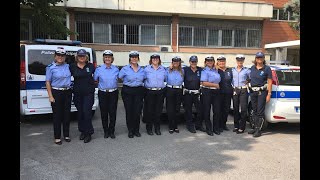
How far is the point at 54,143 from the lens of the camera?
19.9 ft

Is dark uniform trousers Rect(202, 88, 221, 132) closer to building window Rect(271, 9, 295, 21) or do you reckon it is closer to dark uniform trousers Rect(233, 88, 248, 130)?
dark uniform trousers Rect(233, 88, 248, 130)

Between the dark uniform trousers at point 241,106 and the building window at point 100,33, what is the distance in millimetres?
12569

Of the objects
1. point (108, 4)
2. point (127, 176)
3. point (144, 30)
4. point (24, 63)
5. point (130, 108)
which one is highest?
point (108, 4)

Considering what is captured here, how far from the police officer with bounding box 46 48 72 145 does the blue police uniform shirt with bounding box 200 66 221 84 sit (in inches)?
114

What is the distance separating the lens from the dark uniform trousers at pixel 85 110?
624cm

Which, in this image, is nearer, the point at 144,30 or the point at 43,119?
the point at 43,119

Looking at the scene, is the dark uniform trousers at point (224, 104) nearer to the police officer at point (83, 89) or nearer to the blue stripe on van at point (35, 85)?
the police officer at point (83, 89)

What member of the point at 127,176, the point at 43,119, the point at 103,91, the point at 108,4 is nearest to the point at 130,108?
the point at 103,91

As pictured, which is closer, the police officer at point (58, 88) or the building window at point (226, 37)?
the police officer at point (58, 88)

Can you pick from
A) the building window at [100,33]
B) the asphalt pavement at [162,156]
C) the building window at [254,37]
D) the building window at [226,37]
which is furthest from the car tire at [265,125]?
the building window at [254,37]

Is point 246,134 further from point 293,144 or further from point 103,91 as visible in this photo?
point 103,91

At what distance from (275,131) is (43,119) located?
19.6 feet
